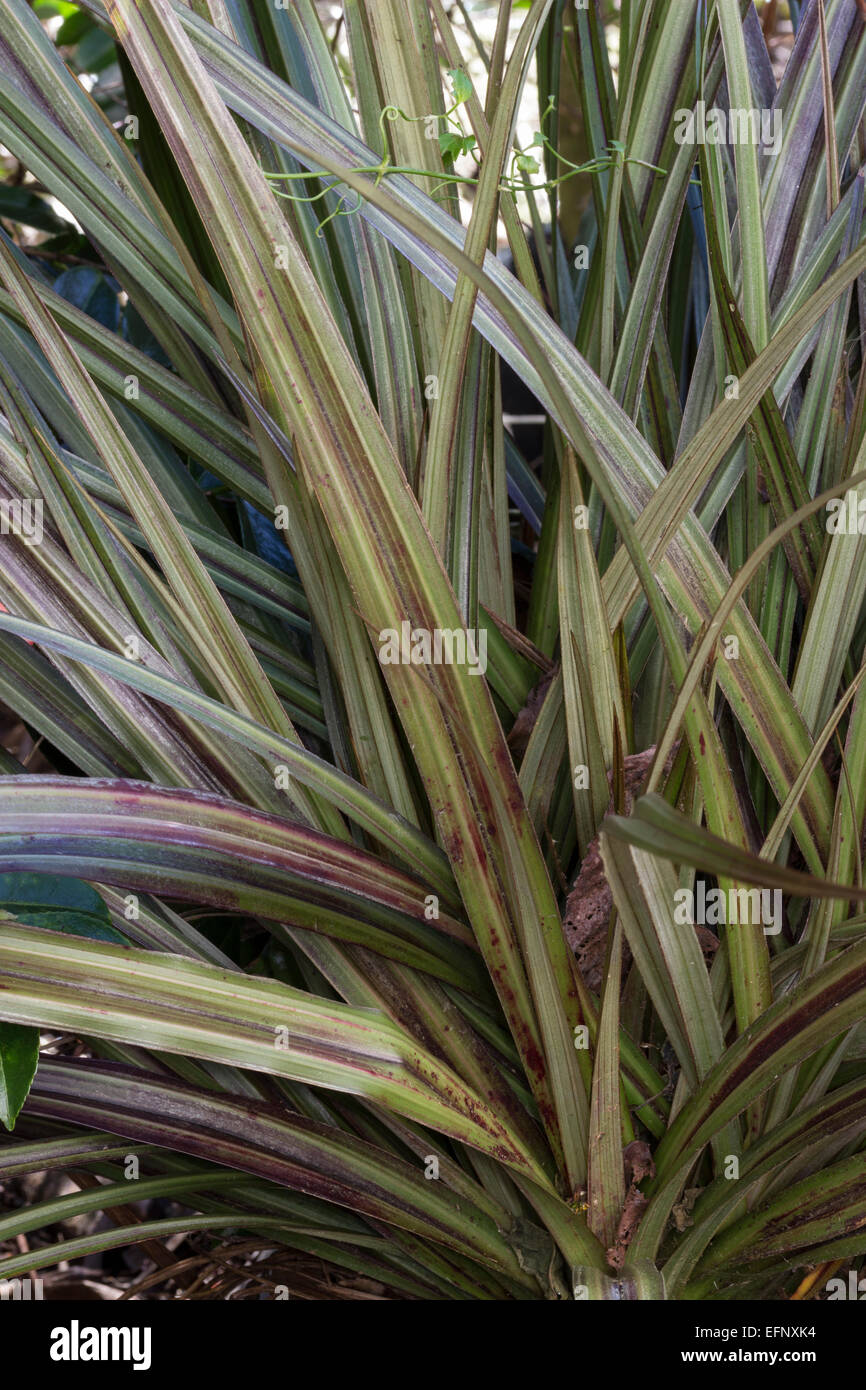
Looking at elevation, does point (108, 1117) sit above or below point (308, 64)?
below

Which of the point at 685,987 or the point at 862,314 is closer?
the point at 685,987

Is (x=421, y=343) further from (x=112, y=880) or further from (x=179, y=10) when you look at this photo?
(x=112, y=880)

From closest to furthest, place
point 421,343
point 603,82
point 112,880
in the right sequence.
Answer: point 112,880
point 421,343
point 603,82

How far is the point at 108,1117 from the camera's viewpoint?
49 centimetres

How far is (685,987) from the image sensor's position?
0.47m

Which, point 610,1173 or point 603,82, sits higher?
point 603,82

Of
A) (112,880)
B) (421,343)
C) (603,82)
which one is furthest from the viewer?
(603,82)

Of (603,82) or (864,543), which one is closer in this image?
(864,543)

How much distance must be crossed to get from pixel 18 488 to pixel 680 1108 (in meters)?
0.48
